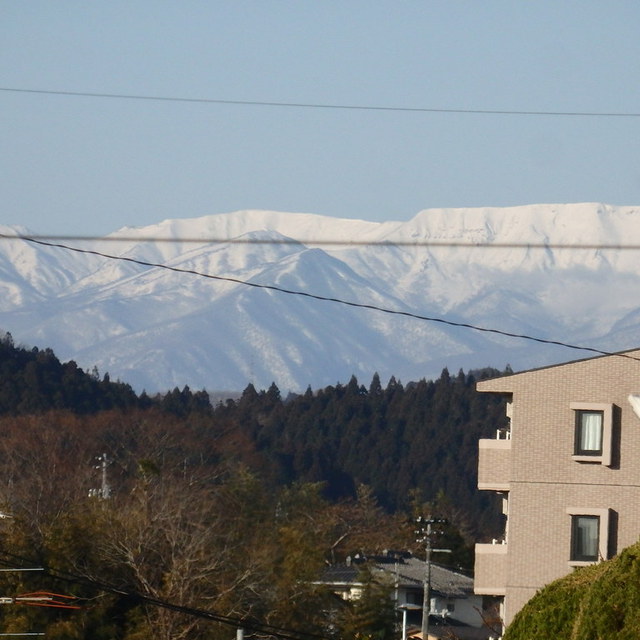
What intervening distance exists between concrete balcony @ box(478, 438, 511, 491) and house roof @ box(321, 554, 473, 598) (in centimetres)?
2194

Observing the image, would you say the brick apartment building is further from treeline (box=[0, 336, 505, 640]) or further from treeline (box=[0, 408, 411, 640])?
treeline (box=[0, 336, 505, 640])

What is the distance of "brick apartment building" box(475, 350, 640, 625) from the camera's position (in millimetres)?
28406

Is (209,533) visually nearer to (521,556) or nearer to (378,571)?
(521,556)

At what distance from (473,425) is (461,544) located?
39130mm

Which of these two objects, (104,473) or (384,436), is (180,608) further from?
(384,436)

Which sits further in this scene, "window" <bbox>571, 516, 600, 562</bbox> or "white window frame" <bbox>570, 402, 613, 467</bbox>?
"white window frame" <bbox>570, 402, 613, 467</bbox>

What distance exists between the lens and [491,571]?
28.8m

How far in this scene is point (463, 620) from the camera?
58.9m

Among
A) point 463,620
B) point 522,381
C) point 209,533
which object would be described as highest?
point 522,381

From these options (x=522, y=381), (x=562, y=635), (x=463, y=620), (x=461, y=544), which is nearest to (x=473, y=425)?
(x=461, y=544)

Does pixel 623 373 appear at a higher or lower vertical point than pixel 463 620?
higher

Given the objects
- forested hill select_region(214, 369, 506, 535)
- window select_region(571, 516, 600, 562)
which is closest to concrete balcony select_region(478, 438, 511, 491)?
window select_region(571, 516, 600, 562)

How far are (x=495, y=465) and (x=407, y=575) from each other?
31499 millimetres

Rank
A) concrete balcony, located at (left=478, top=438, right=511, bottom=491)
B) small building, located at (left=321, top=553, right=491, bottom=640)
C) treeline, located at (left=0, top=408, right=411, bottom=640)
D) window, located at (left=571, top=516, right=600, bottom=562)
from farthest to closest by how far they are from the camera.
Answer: small building, located at (left=321, top=553, right=491, bottom=640) < treeline, located at (left=0, top=408, right=411, bottom=640) < concrete balcony, located at (left=478, top=438, right=511, bottom=491) < window, located at (left=571, top=516, right=600, bottom=562)
